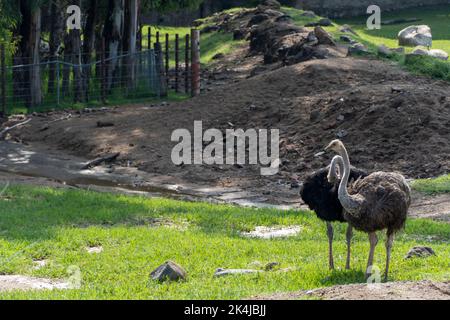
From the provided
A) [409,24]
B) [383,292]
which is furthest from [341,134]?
[409,24]

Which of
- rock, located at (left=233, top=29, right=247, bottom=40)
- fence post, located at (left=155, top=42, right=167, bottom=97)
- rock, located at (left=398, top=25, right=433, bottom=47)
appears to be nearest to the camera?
fence post, located at (left=155, top=42, right=167, bottom=97)

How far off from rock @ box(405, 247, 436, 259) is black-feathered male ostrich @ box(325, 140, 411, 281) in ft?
4.09

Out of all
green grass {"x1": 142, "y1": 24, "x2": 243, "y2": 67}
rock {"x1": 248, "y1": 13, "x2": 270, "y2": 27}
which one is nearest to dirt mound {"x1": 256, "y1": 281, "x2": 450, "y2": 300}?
green grass {"x1": 142, "y1": 24, "x2": 243, "y2": 67}

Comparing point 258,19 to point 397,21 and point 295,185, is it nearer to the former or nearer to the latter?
point 397,21

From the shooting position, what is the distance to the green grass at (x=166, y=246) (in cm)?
1005

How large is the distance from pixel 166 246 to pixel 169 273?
2.05 m

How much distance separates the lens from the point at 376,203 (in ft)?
32.8

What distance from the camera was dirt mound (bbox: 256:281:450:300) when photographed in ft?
27.5

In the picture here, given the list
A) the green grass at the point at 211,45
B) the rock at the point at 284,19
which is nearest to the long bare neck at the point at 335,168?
the rock at the point at 284,19

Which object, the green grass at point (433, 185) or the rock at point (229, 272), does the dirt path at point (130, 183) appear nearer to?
the green grass at point (433, 185)

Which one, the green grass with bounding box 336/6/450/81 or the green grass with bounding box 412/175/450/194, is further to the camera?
the green grass with bounding box 336/6/450/81

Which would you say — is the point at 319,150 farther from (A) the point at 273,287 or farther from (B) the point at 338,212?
(A) the point at 273,287

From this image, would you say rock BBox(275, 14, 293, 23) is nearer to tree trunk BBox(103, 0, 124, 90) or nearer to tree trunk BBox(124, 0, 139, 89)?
tree trunk BBox(124, 0, 139, 89)

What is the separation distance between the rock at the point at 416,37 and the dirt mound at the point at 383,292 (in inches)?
1074
